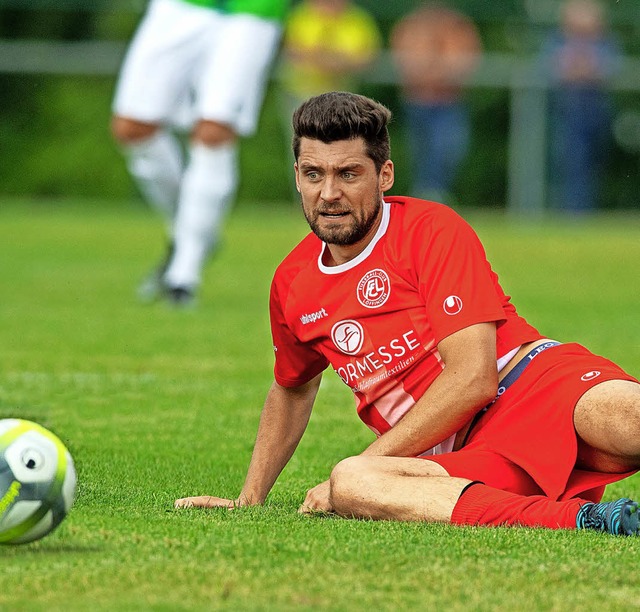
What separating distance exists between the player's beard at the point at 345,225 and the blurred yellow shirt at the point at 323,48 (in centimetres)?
1624

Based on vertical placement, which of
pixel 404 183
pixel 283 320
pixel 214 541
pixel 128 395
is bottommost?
pixel 404 183

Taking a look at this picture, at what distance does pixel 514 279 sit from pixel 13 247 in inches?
217

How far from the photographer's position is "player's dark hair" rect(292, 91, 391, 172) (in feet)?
16.1

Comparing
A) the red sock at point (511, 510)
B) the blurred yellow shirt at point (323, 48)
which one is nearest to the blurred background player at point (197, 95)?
the red sock at point (511, 510)

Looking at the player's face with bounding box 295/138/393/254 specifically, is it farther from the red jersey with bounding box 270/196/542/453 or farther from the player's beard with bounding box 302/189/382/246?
the red jersey with bounding box 270/196/542/453

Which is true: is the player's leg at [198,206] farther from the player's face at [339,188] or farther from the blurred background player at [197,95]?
the player's face at [339,188]

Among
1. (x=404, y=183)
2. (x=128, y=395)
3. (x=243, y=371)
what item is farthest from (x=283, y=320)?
(x=404, y=183)

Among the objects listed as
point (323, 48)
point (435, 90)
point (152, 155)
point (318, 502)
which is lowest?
point (435, 90)

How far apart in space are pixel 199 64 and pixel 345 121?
6293 millimetres

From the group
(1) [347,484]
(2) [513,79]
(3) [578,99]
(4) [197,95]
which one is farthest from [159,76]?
(2) [513,79]

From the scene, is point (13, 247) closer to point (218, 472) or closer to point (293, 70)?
point (293, 70)

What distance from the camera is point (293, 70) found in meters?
21.7

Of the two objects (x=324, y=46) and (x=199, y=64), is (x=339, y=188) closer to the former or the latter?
(x=199, y=64)

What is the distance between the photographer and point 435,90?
21906 millimetres
